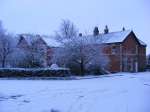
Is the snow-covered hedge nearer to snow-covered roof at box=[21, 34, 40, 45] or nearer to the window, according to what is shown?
snow-covered roof at box=[21, 34, 40, 45]

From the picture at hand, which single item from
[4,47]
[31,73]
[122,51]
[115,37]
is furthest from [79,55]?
[4,47]

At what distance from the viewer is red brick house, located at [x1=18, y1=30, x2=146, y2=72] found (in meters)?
45.5

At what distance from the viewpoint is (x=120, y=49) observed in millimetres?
45344

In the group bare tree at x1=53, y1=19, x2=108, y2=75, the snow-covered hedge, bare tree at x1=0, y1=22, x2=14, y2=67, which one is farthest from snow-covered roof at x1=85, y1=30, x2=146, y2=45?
the snow-covered hedge

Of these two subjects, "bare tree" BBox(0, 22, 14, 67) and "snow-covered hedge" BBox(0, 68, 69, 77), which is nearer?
"snow-covered hedge" BBox(0, 68, 69, 77)

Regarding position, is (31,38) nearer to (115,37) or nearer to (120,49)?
(115,37)

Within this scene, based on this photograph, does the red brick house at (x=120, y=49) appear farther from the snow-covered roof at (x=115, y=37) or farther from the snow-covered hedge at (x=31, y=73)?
the snow-covered hedge at (x=31, y=73)

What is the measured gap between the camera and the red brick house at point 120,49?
4550 cm

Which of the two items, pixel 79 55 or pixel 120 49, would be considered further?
pixel 120 49

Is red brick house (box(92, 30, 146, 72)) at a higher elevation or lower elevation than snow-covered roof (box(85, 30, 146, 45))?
lower

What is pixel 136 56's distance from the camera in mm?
49750

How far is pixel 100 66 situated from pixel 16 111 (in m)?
27.2

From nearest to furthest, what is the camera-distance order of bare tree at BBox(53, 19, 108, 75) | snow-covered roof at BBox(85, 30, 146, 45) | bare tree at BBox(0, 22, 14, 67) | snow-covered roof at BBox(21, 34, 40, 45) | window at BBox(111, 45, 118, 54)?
A: bare tree at BBox(53, 19, 108, 75)
snow-covered roof at BBox(21, 34, 40, 45)
bare tree at BBox(0, 22, 14, 67)
window at BBox(111, 45, 118, 54)
snow-covered roof at BBox(85, 30, 146, 45)

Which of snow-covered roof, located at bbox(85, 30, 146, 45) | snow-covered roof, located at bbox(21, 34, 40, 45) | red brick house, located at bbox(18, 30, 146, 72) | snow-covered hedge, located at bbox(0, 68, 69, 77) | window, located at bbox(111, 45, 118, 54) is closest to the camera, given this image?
snow-covered hedge, located at bbox(0, 68, 69, 77)
